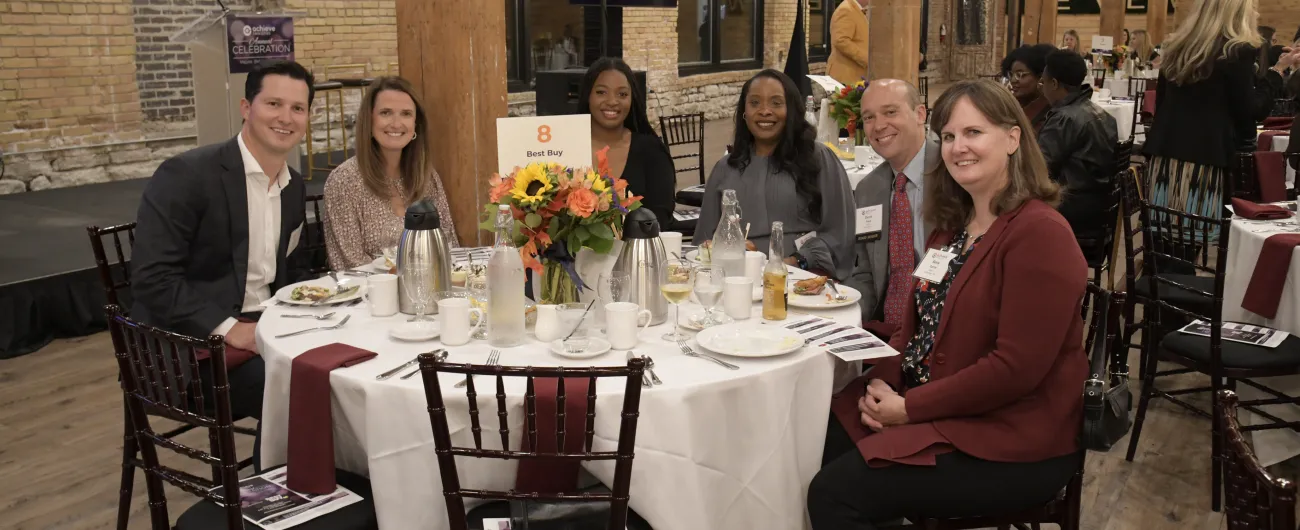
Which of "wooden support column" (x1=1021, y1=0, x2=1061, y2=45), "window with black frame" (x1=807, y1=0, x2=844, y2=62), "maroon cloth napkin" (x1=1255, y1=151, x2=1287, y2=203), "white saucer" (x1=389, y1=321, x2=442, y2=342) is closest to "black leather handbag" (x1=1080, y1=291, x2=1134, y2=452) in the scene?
"white saucer" (x1=389, y1=321, x2=442, y2=342)

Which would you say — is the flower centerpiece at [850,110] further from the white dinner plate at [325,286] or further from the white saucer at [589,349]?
the white saucer at [589,349]

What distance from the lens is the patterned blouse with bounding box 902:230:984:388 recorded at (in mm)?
2521

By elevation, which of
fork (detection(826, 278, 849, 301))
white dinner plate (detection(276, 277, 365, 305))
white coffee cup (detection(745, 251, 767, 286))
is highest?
white coffee cup (detection(745, 251, 767, 286))

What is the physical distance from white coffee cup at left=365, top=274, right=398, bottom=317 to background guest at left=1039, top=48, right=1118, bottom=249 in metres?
3.56

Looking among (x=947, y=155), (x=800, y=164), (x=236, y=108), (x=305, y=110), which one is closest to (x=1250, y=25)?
(x=800, y=164)

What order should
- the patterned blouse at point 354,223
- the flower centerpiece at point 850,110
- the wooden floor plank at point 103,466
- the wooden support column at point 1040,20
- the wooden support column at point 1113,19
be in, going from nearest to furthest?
the wooden floor plank at point 103,466, the patterned blouse at point 354,223, the flower centerpiece at point 850,110, the wooden support column at point 1113,19, the wooden support column at point 1040,20

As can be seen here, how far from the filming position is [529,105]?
11547 mm

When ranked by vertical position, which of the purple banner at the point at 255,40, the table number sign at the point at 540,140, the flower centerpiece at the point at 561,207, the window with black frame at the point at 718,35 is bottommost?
the flower centerpiece at the point at 561,207

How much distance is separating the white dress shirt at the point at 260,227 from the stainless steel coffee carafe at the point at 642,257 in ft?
4.15

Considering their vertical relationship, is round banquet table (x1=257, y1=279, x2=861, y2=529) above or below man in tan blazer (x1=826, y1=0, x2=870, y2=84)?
below

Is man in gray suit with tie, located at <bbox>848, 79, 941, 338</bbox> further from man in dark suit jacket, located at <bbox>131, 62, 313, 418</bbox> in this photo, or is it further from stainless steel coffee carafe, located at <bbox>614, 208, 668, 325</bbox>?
man in dark suit jacket, located at <bbox>131, 62, 313, 418</bbox>

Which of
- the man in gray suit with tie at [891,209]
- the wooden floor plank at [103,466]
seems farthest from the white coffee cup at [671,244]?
the wooden floor plank at [103,466]

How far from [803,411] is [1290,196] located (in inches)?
152

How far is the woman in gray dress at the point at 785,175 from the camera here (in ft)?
12.8
